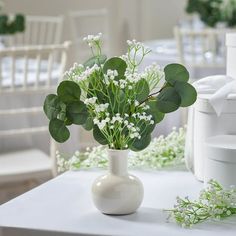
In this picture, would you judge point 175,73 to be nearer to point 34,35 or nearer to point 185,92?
point 185,92

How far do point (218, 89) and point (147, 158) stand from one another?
265mm

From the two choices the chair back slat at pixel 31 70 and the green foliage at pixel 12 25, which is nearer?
the chair back slat at pixel 31 70

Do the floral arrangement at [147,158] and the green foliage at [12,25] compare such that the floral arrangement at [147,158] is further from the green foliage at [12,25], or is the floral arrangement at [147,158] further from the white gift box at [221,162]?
the green foliage at [12,25]

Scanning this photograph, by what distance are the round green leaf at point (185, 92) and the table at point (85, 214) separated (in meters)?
0.21

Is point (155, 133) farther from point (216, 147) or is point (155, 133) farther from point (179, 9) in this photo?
point (179, 9)

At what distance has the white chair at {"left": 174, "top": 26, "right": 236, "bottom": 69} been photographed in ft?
11.6

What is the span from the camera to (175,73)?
1320 mm

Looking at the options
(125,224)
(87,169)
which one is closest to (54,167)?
(87,169)

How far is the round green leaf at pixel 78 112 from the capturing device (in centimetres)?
129

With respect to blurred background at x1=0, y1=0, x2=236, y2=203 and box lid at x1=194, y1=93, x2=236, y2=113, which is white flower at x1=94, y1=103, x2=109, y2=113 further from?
blurred background at x1=0, y1=0, x2=236, y2=203

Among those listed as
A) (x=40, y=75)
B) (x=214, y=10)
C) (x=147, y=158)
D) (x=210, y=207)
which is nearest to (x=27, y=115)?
(x=40, y=75)

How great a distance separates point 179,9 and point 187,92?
17.2 ft

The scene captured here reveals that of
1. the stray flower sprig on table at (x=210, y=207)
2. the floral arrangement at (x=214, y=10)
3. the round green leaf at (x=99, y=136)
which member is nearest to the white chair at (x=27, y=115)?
the floral arrangement at (x=214, y=10)

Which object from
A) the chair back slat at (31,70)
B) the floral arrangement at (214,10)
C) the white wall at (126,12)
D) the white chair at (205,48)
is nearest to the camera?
the chair back slat at (31,70)
